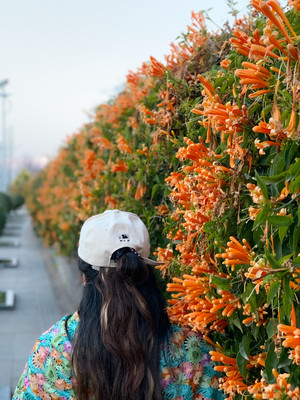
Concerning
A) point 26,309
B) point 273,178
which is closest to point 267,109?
point 273,178

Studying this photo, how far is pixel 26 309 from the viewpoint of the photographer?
853 cm

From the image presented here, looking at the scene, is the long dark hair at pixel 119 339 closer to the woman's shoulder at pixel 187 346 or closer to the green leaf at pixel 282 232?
the woman's shoulder at pixel 187 346

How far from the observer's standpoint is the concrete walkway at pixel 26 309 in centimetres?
600

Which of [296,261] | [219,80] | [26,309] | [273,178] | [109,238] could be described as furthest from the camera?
[26,309]

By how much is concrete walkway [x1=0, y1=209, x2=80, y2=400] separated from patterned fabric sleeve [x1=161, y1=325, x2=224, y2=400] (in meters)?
2.64

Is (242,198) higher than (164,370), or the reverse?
(242,198)

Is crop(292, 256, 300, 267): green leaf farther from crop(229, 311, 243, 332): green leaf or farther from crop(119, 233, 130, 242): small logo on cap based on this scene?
crop(119, 233, 130, 242): small logo on cap

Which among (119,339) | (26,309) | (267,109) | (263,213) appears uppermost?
(267,109)

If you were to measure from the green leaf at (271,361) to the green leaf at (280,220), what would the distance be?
1.18ft

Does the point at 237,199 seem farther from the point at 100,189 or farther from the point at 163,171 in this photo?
the point at 100,189

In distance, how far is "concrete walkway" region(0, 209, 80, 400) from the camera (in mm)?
5997

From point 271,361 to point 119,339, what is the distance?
0.59 meters

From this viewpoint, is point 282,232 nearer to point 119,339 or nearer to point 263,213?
point 263,213

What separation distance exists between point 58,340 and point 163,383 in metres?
0.40
